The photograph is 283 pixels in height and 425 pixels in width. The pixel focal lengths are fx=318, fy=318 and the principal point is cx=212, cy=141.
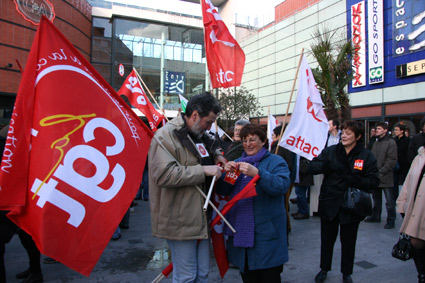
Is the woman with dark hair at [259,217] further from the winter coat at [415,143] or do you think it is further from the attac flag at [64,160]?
the winter coat at [415,143]

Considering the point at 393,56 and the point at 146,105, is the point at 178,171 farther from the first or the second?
the point at 393,56

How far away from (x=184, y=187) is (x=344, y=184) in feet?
6.87

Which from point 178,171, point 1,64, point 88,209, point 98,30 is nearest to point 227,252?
point 178,171

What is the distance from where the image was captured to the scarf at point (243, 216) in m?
2.61

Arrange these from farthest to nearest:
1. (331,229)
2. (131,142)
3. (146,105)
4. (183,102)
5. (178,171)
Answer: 1. (146,105)
2. (183,102)
3. (331,229)
4. (131,142)
5. (178,171)

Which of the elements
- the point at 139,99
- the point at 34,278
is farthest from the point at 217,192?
the point at 139,99

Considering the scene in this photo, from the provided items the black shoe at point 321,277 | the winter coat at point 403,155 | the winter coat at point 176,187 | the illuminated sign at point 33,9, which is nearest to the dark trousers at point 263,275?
the winter coat at point 176,187

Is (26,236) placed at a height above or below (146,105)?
below

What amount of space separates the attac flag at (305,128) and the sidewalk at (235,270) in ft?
5.24

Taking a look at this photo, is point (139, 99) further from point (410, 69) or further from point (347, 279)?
point (410, 69)

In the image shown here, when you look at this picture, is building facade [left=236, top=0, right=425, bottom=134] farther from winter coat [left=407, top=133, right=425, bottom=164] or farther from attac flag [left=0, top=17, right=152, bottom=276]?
attac flag [left=0, top=17, right=152, bottom=276]

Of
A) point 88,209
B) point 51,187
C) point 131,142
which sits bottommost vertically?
point 88,209

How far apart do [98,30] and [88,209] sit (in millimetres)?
30344

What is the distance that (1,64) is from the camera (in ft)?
63.8
